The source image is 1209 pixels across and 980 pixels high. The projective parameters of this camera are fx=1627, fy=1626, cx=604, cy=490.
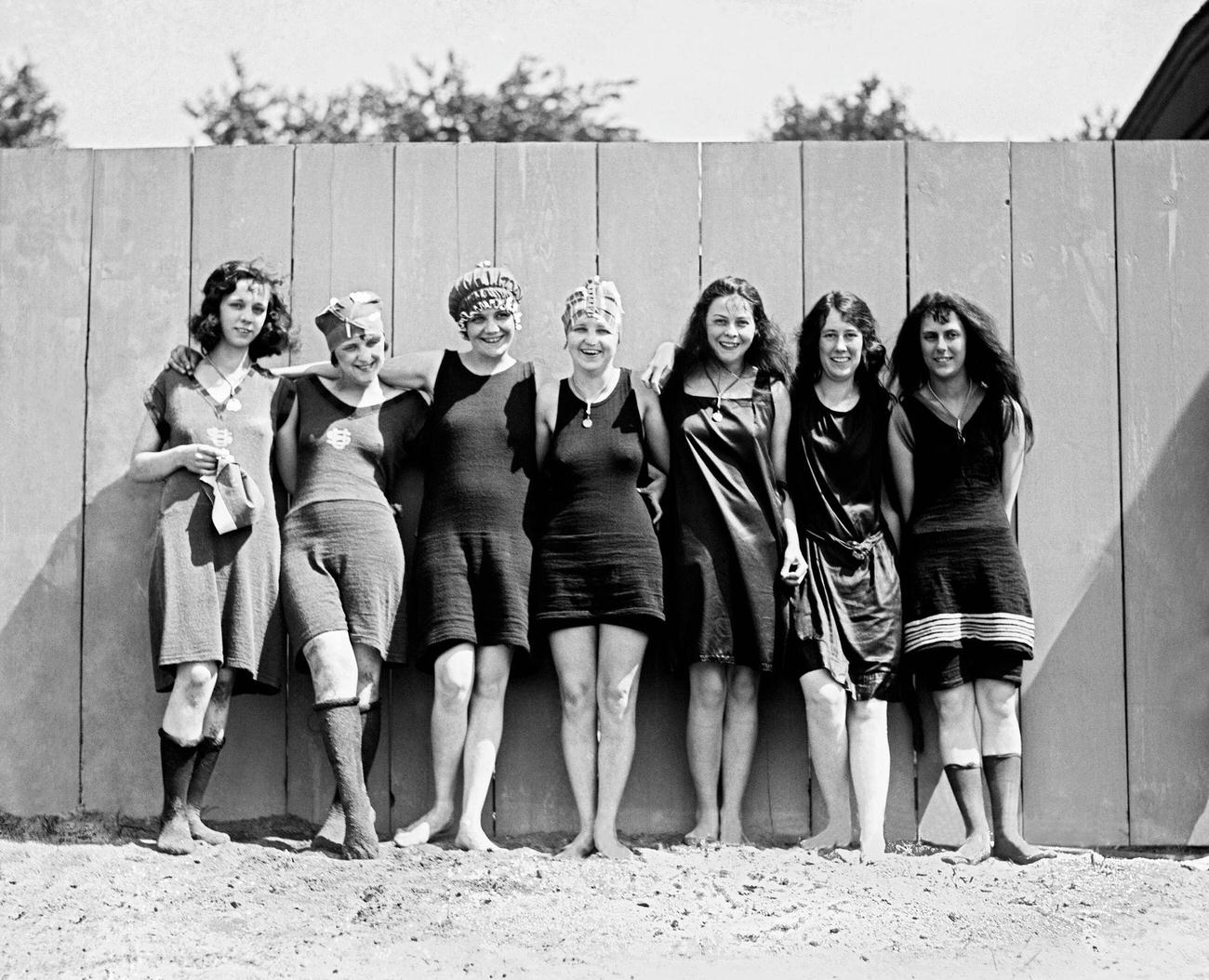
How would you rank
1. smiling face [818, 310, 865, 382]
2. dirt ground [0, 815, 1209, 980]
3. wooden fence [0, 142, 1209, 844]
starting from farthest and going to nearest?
wooden fence [0, 142, 1209, 844] → smiling face [818, 310, 865, 382] → dirt ground [0, 815, 1209, 980]

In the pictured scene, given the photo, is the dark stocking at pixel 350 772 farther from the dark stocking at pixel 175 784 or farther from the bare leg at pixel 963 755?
the bare leg at pixel 963 755

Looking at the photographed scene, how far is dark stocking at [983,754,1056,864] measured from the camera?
4824mm

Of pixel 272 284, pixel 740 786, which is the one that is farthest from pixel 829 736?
pixel 272 284

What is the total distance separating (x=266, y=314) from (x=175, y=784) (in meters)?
1.47

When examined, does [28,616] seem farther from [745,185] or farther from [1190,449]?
[1190,449]

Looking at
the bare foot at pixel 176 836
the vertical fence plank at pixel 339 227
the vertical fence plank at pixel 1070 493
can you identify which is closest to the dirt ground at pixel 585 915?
the bare foot at pixel 176 836

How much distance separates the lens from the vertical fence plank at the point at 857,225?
17.7 feet

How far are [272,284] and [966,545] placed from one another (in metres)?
2.31

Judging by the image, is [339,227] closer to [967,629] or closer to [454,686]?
[454,686]

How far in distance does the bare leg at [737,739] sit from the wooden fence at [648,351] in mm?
181

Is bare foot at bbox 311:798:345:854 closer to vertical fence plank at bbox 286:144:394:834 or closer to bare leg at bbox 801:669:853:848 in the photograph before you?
bare leg at bbox 801:669:853:848

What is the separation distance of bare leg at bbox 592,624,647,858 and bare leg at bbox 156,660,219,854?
45.6 inches

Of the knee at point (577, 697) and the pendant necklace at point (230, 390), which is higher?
the pendant necklace at point (230, 390)

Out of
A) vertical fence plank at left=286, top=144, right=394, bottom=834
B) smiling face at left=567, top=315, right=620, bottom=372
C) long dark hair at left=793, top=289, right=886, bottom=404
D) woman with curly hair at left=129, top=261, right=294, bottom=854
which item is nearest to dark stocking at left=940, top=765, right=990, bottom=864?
long dark hair at left=793, top=289, right=886, bottom=404
